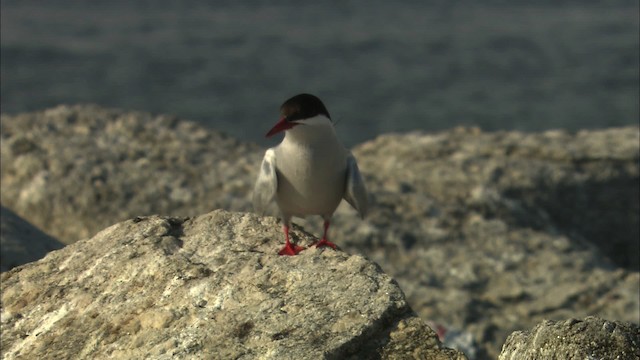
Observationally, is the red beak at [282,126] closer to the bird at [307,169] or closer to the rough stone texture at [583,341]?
the bird at [307,169]

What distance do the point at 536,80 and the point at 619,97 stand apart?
1.89 m

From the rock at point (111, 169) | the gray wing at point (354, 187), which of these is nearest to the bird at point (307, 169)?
A: the gray wing at point (354, 187)

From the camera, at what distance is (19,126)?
34.9ft

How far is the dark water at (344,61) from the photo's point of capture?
72.2 ft

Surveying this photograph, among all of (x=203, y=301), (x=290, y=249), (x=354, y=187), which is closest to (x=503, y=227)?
(x=354, y=187)

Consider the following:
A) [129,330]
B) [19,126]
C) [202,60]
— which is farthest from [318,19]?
[129,330]

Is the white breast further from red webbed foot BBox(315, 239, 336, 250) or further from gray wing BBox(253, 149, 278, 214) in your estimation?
red webbed foot BBox(315, 239, 336, 250)

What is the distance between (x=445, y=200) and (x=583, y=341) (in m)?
5.32

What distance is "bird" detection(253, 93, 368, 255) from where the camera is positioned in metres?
6.57

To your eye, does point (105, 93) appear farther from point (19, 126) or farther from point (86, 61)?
point (19, 126)

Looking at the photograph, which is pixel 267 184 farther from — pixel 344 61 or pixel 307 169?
pixel 344 61

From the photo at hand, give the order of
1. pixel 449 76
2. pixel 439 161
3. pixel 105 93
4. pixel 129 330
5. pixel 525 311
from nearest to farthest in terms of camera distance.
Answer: pixel 129 330 → pixel 525 311 → pixel 439 161 → pixel 105 93 → pixel 449 76

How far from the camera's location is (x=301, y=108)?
6531 mm

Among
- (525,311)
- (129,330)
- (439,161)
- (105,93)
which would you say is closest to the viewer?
(129,330)
